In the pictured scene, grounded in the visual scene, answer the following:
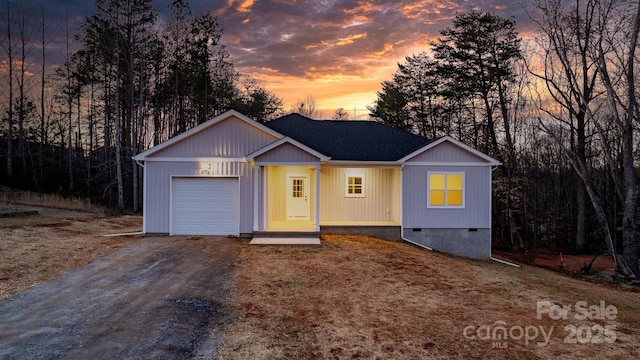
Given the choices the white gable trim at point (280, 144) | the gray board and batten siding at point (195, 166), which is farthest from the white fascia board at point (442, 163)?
the gray board and batten siding at point (195, 166)

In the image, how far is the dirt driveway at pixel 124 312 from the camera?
171 inches

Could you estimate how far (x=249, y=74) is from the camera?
2962 centimetres

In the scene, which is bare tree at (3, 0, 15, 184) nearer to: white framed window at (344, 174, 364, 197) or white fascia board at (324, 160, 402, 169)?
white fascia board at (324, 160, 402, 169)

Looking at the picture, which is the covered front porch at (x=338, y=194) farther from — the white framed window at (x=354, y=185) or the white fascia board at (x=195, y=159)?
the white fascia board at (x=195, y=159)

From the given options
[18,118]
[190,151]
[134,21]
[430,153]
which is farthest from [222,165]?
[18,118]

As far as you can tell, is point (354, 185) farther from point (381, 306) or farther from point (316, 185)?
point (381, 306)

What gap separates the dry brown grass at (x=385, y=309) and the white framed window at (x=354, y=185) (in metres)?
4.67

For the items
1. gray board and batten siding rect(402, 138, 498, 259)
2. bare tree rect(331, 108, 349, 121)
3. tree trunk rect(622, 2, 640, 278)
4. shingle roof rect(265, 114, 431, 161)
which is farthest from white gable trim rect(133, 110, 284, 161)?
bare tree rect(331, 108, 349, 121)

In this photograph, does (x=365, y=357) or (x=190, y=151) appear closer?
(x=365, y=357)

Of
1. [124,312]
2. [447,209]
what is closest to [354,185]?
[447,209]

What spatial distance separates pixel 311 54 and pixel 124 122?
1623 centimetres

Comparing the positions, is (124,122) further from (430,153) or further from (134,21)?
(430,153)

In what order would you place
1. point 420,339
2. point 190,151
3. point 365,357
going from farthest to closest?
point 190,151
point 420,339
point 365,357

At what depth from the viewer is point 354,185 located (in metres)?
14.6
